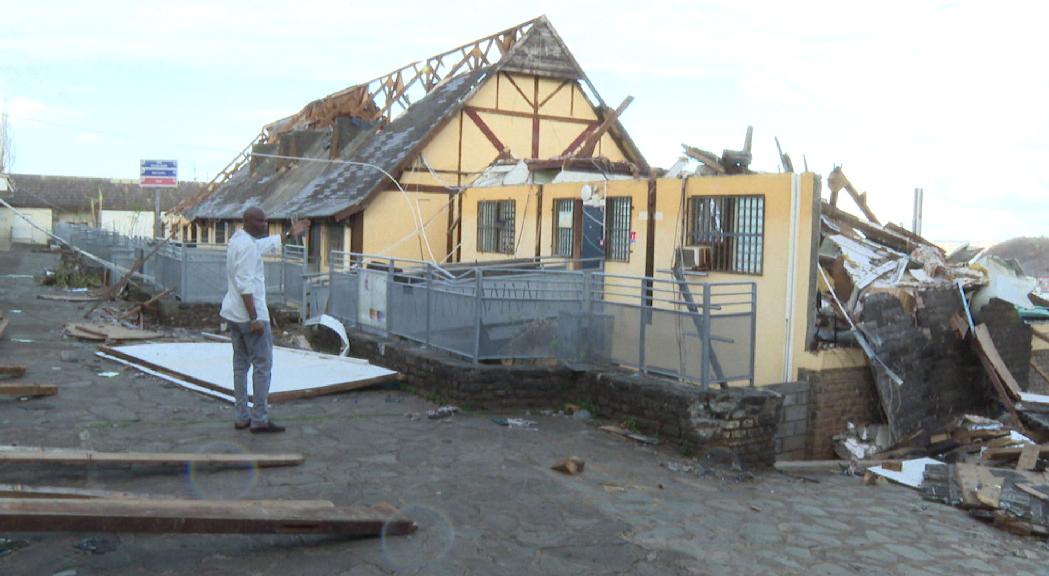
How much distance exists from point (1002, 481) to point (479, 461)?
510 cm

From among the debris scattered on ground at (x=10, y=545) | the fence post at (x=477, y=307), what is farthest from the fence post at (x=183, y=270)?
the debris scattered on ground at (x=10, y=545)

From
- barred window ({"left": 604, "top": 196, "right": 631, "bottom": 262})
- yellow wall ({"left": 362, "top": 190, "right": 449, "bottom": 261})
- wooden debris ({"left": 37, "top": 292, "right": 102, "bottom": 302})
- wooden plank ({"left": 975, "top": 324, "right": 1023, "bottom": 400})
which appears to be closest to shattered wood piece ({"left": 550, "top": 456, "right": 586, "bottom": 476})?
barred window ({"left": 604, "top": 196, "right": 631, "bottom": 262})

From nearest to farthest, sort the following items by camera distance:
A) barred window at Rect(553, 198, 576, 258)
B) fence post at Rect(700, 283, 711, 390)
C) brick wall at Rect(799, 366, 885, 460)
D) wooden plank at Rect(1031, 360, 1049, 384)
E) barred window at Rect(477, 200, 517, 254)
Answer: fence post at Rect(700, 283, 711, 390) → brick wall at Rect(799, 366, 885, 460) → wooden plank at Rect(1031, 360, 1049, 384) → barred window at Rect(553, 198, 576, 258) → barred window at Rect(477, 200, 517, 254)

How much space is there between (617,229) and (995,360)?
581 centimetres

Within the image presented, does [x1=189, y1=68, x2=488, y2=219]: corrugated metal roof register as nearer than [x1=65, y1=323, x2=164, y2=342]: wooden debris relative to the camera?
No

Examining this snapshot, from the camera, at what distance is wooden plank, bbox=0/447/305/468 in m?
6.09

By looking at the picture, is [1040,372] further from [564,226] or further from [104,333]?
[104,333]

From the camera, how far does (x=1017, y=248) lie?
18.1 metres

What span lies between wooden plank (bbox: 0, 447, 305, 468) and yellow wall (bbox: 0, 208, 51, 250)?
175 feet

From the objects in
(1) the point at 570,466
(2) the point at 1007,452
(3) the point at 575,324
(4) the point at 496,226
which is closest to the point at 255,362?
(1) the point at 570,466

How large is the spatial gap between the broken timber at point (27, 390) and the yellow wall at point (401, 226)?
12.3 meters

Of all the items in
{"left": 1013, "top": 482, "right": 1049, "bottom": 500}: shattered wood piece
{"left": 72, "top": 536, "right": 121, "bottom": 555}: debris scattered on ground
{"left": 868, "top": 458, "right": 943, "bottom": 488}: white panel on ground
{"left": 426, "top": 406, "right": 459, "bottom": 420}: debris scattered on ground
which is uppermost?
{"left": 72, "top": 536, "right": 121, "bottom": 555}: debris scattered on ground

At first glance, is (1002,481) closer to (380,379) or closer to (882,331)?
(882,331)

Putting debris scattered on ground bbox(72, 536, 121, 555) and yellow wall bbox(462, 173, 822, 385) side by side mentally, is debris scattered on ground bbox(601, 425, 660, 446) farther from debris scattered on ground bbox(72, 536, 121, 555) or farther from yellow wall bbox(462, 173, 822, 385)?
debris scattered on ground bbox(72, 536, 121, 555)
